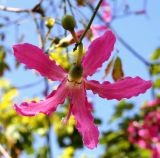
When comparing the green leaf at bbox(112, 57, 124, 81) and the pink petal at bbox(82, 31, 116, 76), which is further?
the green leaf at bbox(112, 57, 124, 81)

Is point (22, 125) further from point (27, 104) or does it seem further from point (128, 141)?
point (27, 104)

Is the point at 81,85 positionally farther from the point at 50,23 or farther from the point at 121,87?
the point at 50,23

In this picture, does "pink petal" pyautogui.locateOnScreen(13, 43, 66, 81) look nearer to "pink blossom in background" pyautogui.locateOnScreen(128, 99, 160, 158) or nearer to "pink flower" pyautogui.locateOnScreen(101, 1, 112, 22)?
"pink flower" pyautogui.locateOnScreen(101, 1, 112, 22)

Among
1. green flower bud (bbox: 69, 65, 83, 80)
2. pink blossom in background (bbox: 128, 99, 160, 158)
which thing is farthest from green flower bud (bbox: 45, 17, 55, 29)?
pink blossom in background (bbox: 128, 99, 160, 158)

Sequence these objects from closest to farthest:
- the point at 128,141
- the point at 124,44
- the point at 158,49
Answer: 1. the point at 124,44
2. the point at 158,49
3. the point at 128,141

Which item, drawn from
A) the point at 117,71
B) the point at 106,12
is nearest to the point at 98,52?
the point at 117,71

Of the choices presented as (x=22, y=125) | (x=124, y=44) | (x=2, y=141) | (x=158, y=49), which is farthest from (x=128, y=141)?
(x=124, y=44)
